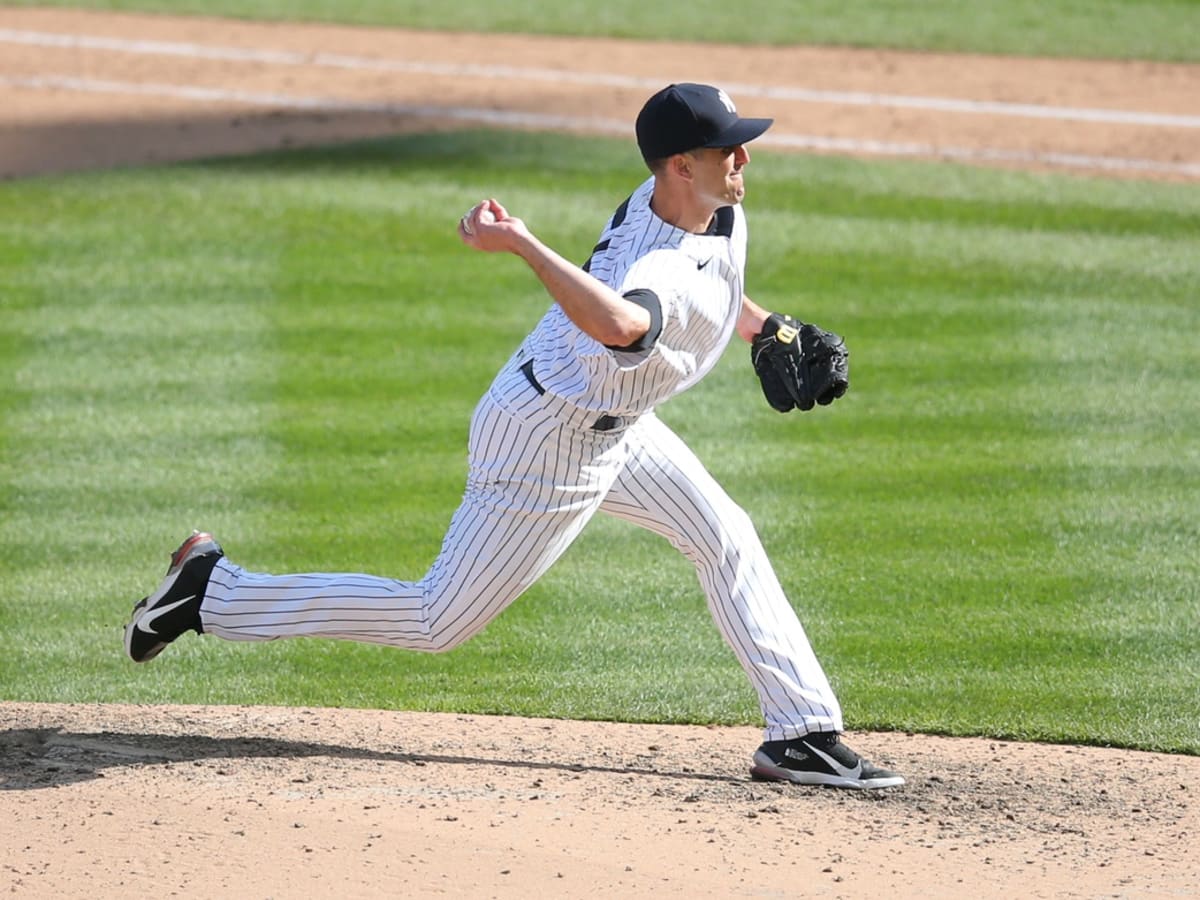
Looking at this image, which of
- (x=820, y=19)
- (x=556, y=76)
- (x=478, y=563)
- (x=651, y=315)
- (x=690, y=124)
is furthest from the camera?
(x=820, y=19)

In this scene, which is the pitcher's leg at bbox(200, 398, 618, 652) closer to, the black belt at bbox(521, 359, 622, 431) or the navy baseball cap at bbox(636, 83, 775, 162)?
the black belt at bbox(521, 359, 622, 431)

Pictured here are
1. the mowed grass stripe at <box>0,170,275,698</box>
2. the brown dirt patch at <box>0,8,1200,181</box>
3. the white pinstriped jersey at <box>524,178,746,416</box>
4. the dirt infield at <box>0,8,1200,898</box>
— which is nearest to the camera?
the dirt infield at <box>0,8,1200,898</box>

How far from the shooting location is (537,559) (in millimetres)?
4277

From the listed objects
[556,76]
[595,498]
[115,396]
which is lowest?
[595,498]

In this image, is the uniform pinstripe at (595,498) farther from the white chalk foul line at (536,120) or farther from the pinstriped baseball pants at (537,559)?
the white chalk foul line at (536,120)

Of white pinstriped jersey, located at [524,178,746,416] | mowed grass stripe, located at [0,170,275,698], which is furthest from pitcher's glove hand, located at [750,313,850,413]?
mowed grass stripe, located at [0,170,275,698]

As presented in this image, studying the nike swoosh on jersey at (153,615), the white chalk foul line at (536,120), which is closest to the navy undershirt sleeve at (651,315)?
the nike swoosh on jersey at (153,615)

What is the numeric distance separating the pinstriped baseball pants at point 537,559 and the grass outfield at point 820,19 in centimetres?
984

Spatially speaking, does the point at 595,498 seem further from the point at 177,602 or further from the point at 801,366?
the point at 177,602

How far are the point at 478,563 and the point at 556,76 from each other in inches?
364

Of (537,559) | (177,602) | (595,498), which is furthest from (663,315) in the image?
(177,602)

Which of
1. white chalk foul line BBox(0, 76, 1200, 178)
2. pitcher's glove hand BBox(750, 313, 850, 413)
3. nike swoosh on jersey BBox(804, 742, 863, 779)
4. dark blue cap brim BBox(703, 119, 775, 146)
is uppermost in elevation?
white chalk foul line BBox(0, 76, 1200, 178)

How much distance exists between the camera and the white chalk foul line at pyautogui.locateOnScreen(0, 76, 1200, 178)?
36.5 ft

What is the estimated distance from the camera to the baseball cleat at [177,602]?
446 centimetres
